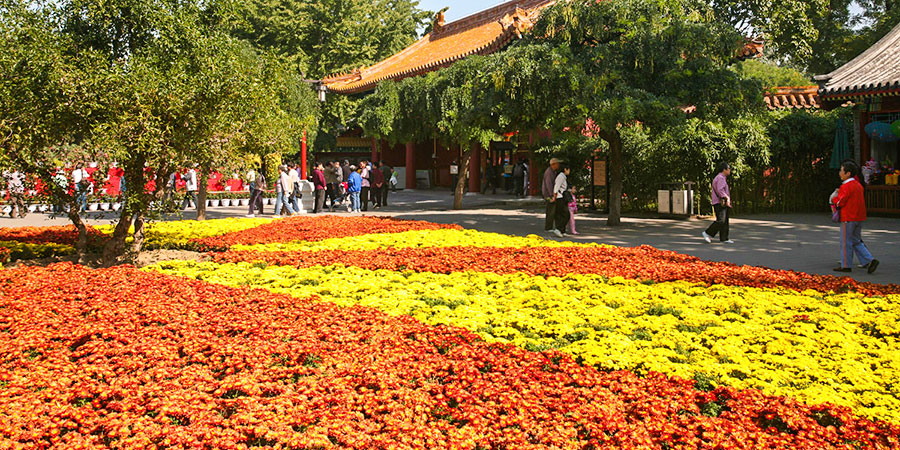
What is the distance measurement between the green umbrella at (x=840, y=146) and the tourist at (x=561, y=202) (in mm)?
9440

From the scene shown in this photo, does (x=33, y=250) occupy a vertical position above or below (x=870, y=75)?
below

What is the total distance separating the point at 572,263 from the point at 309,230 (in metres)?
5.52

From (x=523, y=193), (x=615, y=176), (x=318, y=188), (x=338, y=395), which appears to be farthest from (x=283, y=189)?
(x=338, y=395)

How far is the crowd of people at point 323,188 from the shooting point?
63.1 feet

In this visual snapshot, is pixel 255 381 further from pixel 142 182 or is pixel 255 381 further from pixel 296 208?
pixel 296 208

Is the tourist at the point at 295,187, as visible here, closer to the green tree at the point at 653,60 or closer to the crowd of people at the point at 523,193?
the crowd of people at the point at 523,193

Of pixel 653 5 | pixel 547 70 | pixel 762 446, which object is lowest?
pixel 762 446

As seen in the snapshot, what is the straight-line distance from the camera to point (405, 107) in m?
23.4

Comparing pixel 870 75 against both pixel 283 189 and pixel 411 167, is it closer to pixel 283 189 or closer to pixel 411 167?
pixel 283 189

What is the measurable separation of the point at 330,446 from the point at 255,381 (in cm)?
103

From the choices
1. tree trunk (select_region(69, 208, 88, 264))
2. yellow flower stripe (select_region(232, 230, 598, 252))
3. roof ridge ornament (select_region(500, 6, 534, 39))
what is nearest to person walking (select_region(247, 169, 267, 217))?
roof ridge ornament (select_region(500, 6, 534, 39))

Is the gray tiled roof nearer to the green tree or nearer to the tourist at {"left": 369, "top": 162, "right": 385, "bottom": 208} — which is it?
the green tree

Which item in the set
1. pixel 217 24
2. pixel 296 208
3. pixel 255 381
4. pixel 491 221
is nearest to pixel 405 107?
pixel 296 208

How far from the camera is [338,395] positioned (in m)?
4.00
